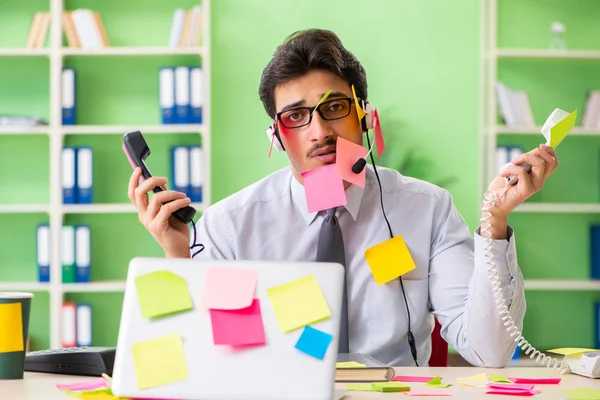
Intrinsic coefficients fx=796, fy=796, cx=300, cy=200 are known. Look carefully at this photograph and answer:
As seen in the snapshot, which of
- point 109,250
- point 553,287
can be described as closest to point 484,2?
point 553,287

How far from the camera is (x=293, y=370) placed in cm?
103

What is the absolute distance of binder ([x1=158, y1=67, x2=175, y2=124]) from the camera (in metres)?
3.88

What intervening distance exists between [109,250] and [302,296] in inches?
127

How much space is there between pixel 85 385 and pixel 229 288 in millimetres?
332

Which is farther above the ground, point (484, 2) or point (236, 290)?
point (484, 2)

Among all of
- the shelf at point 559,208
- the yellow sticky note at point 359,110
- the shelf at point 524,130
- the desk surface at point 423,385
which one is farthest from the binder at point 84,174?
the desk surface at point 423,385

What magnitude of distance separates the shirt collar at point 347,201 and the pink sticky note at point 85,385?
757 millimetres

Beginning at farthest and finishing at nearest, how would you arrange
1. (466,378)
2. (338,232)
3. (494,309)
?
(338,232), (494,309), (466,378)

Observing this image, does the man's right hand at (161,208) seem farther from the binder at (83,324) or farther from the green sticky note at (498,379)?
the binder at (83,324)

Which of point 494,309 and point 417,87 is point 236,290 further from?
point 417,87

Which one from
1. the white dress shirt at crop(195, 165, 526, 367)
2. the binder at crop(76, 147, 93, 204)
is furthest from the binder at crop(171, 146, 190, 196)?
the white dress shirt at crop(195, 165, 526, 367)

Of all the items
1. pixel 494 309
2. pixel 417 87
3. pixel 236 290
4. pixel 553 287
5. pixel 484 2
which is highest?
pixel 484 2

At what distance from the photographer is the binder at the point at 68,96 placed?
3.92 m

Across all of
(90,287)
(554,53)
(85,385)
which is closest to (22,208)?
(90,287)
